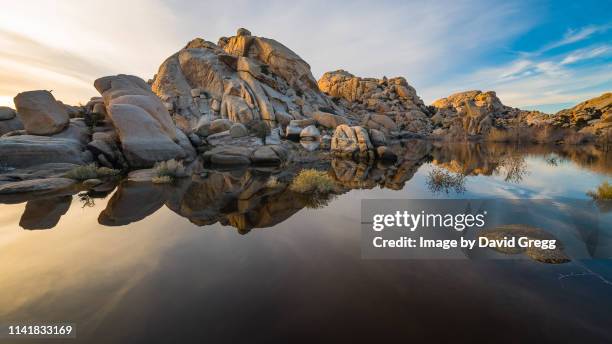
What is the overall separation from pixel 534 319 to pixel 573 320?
0.52m

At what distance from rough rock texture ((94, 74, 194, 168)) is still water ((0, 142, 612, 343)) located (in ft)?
28.4

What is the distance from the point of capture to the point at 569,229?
6695 millimetres

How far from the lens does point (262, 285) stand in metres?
4.62

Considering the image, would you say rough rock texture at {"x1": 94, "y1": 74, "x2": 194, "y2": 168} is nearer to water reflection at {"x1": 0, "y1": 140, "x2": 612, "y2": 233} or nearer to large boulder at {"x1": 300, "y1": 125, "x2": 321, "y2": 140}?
water reflection at {"x1": 0, "y1": 140, "x2": 612, "y2": 233}

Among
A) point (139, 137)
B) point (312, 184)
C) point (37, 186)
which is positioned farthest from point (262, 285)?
point (139, 137)

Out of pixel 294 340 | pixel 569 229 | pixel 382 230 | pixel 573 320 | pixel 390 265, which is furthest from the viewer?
pixel 382 230

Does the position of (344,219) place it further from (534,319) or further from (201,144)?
(201,144)

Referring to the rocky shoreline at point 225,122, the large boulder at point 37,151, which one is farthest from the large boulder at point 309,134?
the large boulder at point 37,151

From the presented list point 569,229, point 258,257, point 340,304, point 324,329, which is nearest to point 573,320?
point 340,304

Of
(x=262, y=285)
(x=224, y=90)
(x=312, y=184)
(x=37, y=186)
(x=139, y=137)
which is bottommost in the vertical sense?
(x=262, y=285)

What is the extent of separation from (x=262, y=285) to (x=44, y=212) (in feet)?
29.4

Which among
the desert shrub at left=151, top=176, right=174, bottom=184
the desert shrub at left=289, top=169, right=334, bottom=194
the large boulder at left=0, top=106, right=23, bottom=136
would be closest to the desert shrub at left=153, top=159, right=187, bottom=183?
the desert shrub at left=151, top=176, right=174, bottom=184

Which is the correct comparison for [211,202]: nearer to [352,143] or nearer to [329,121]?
[352,143]

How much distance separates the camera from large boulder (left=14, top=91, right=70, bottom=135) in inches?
616
